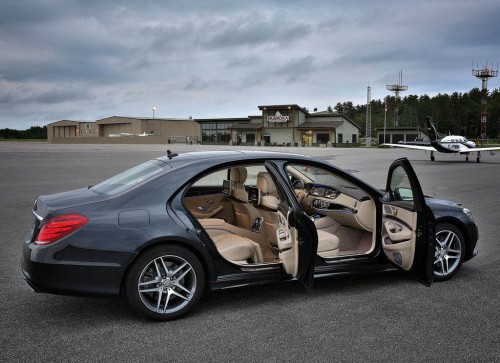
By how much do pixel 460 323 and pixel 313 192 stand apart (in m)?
2.50

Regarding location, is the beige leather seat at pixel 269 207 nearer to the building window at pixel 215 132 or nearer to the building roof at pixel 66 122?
the building window at pixel 215 132

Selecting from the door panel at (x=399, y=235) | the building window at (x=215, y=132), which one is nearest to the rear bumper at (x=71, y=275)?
the door panel at (x=399, y=235)

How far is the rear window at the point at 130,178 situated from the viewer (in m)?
4.32

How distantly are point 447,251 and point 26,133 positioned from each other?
188816 millimetres

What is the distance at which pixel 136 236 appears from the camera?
3.83 m

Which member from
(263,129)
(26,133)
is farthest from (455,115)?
(26,133)

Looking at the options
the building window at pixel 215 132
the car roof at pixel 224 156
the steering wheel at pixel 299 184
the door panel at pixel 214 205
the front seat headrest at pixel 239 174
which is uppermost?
the building window at pixel 215 132

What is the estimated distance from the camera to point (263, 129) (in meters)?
96.1

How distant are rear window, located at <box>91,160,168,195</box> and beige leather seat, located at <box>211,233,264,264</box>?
0.98 meters

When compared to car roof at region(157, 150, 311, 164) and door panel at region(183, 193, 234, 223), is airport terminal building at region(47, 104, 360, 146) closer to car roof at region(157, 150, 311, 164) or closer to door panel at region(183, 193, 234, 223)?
door panel at region(183, 193, 234, 223)

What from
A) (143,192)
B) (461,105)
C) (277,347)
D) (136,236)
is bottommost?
(277,347)

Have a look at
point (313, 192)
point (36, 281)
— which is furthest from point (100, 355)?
point (313, 192)

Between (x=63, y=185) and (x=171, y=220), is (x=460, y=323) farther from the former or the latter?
(x=63, y=185)

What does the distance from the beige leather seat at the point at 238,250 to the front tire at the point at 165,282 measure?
0.55 m
